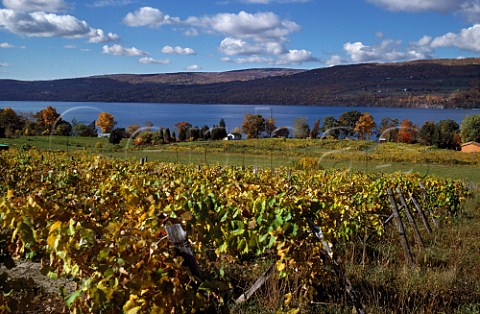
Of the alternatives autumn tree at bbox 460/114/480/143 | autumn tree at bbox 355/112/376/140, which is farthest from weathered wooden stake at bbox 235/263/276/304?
autumn tree at bbox 355/112/376/140

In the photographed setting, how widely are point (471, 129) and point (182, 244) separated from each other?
297 feet

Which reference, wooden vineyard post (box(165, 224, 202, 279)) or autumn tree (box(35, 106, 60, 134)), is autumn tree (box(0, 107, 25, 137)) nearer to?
autumn tree (box(35, 106, 60, 134))

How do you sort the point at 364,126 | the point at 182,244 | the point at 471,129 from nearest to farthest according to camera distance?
the point at 182,244, the point at 471,129, the point at 364,126

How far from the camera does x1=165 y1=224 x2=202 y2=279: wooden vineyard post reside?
285cm

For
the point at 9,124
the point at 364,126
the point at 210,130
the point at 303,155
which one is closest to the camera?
the point at 303,155

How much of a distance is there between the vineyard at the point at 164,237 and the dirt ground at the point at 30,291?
239mm

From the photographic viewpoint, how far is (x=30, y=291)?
300 cm

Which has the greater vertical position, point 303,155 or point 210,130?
point 210,130

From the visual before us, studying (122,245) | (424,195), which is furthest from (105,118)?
(122,245)

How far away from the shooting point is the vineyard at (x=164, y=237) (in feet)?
9.87

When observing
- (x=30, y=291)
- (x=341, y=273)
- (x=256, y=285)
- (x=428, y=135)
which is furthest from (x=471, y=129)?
(x=30, y=291)

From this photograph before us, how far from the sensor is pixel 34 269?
6.03 m

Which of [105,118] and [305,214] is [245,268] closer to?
[305,214]

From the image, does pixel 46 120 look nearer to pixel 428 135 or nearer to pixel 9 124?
pixel 9 124
